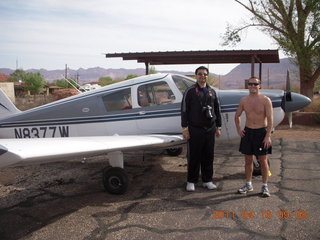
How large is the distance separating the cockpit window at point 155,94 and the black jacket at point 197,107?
98 centimetres

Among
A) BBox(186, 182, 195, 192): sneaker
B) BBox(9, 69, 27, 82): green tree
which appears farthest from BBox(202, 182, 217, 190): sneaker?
BBox(9, 69, 27, 82): green tree

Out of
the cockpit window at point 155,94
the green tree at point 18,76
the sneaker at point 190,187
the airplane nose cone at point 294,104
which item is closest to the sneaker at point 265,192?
the sneaker at point 190,187

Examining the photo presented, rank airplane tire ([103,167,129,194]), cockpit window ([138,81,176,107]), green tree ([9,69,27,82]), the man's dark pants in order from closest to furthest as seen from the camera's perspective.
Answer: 1. the man's dark pants
2. airplane tire ([103,167,129,194])
3. cockpit window ([138,81,176,107])
4. green tree ([9,69,27,82])

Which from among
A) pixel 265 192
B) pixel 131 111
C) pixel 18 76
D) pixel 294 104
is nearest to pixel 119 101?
pixel 131 111

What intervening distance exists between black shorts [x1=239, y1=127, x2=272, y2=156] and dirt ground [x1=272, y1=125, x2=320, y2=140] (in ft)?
19.8

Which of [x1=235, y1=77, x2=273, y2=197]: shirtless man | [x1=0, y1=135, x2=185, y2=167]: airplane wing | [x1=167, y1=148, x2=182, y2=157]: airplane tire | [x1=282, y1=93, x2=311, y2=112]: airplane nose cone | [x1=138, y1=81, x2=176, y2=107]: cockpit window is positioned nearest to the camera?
[x1=0, y1=135, x2=185, y2=167]: airplane wing

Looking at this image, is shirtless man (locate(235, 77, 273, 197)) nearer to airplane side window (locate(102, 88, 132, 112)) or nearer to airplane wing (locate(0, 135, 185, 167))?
airplane wing (locate(0, 135, 185, 167))

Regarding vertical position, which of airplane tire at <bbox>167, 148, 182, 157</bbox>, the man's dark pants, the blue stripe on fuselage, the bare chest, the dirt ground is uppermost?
the bare chest

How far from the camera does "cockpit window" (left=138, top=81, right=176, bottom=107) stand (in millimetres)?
5562

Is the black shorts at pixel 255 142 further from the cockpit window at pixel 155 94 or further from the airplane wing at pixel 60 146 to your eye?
the cockpit window at pixel 155 94

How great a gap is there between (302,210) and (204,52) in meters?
8.37

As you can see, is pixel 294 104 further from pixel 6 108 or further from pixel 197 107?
pixel 6 108

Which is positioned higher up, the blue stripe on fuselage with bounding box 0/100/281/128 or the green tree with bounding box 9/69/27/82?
the green tree with bounding box 9/69/27/82

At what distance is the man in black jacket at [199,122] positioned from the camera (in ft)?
14.9
